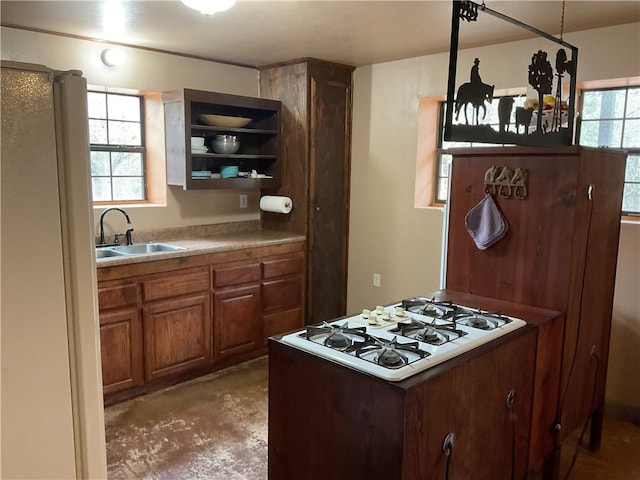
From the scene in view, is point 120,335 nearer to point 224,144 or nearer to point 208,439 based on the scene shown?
point 208,439

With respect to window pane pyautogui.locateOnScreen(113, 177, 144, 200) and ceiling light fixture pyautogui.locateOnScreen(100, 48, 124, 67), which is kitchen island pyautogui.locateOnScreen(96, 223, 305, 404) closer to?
window pane pyautogui.locateOnScreen(113, 177, 144, 200)

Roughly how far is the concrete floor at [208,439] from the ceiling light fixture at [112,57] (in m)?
2.19

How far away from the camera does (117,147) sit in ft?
12.1

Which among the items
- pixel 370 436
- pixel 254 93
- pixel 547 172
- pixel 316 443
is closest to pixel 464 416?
pixel 370 436

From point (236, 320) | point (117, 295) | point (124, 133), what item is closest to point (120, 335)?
point (117, 295)

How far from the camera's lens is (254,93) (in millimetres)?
4348

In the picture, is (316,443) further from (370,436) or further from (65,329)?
(65,329)

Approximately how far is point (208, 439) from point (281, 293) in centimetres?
140

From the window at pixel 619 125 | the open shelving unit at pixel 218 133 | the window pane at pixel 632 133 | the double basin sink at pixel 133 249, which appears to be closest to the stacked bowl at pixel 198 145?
the open shelving unit at pixel 218 133

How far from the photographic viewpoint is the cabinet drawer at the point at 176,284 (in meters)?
3.23

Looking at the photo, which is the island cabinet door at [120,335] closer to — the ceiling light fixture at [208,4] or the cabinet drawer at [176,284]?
the cabinet drawer at [176,284]

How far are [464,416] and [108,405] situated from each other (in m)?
2.31

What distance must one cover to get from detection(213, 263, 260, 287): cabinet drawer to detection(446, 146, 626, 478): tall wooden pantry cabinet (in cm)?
164

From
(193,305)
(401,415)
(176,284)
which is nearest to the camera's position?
(401,415)
